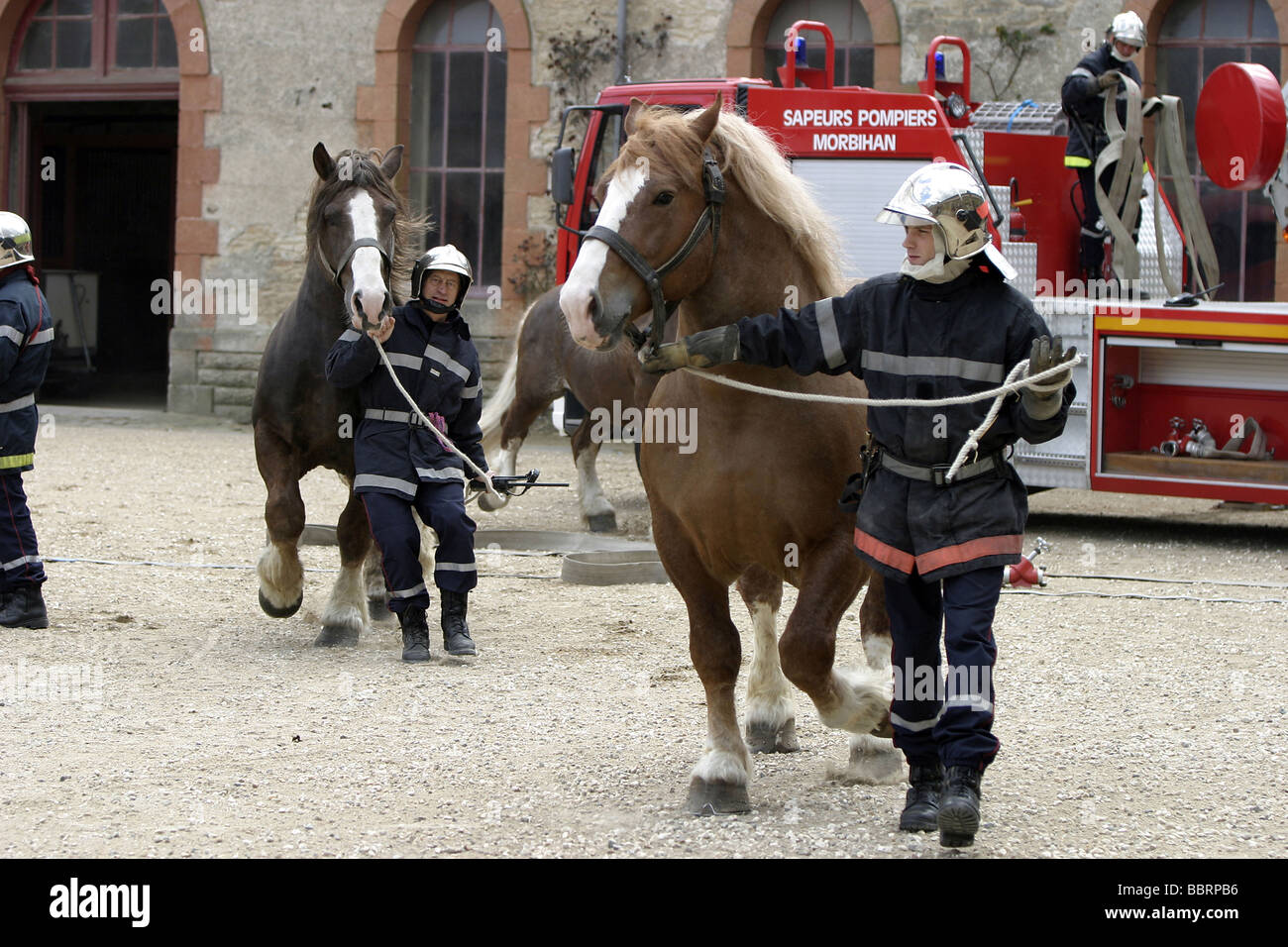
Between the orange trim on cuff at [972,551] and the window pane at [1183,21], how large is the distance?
475 inches

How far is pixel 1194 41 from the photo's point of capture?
14.6m

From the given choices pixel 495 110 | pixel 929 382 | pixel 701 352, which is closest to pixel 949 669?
pixel 929 382

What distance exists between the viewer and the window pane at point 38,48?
734 inches

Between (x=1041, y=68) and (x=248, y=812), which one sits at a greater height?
(x=1041, y=68)

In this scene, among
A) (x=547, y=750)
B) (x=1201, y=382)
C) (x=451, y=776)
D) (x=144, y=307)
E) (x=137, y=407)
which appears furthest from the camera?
(x=144, y=307)

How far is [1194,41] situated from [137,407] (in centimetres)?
1251

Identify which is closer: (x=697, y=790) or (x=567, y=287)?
(x=567, y=287)

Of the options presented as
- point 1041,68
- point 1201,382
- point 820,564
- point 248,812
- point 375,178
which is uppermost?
point 1041,68

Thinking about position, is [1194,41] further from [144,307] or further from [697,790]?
[144,307]

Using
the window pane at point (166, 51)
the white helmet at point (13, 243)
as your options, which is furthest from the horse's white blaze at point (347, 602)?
the window pane at point (166, 51)

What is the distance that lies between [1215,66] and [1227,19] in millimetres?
420

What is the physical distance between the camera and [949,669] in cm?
402

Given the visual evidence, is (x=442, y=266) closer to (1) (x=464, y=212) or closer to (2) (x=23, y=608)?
(2) (x=23, y=608)

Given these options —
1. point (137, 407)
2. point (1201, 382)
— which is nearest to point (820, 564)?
point (1201, 382)
